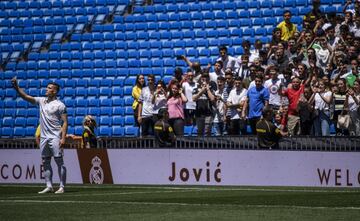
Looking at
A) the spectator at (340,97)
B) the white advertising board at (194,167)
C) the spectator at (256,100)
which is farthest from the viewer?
the spectator at (256,100)

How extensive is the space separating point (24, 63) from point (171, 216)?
20.3 meters

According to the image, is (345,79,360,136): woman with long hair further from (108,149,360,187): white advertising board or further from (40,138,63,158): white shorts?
(40,138,63,158): white shorts

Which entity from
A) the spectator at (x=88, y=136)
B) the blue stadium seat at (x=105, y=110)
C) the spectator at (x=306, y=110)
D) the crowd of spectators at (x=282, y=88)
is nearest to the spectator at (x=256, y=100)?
the crowd of spectators at (x=282, y=88)

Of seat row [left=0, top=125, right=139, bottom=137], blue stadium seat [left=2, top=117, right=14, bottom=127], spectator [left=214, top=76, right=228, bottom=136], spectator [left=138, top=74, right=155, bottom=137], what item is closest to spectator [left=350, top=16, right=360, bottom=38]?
spectator [left=214, top=76, right=228, bottom=136]

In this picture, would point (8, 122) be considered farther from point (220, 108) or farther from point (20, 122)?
point (220, 108)

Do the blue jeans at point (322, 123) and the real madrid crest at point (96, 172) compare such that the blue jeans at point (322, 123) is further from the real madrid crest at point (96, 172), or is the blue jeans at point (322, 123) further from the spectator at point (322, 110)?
the real madrid crest at point (96, 172)

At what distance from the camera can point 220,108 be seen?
23344 mm

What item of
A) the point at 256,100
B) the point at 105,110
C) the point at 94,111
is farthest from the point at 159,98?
the point at 94,111

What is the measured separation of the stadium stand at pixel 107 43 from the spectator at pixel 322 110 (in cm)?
616

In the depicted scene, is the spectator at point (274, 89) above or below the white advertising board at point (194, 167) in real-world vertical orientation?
above

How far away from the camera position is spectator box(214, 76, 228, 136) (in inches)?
914

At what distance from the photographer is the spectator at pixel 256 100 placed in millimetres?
22031

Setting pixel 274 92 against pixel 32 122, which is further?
pixel 32 122

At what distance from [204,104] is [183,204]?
877 cm
